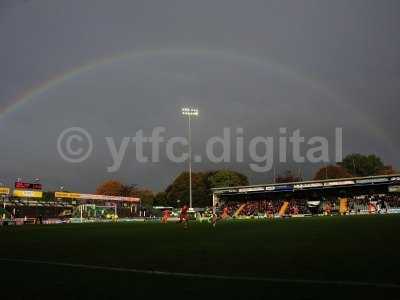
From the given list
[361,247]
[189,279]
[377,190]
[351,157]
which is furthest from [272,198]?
[189,279]

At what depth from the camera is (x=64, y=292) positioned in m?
9.05

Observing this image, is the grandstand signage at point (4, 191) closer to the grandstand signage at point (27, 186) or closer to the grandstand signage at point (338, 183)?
the grandstand signage at point (27, 186)

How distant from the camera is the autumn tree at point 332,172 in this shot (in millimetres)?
150250

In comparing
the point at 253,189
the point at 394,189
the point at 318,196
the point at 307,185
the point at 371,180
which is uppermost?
the point at 371,180

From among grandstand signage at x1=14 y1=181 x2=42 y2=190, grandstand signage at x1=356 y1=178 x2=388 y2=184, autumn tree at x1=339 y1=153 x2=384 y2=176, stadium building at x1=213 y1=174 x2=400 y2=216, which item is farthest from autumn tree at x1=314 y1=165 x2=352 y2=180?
grandstand signage at x1=14 y1=181 x2=42 y2=190

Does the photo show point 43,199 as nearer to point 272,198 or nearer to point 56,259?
point 272,198

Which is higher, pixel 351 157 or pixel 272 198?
pixel 351 157

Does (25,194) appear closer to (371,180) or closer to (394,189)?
(371,180)

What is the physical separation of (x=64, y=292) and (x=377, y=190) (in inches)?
3565

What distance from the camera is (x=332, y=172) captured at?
499 ft

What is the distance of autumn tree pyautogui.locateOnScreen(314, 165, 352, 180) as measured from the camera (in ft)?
493

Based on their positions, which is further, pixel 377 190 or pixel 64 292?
pixel 377 190

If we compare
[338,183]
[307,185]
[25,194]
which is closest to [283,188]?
[307,185]

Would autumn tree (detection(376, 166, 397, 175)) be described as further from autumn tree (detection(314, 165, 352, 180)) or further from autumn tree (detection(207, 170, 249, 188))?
autumn tree (detection(207, 170, 249, 188))
